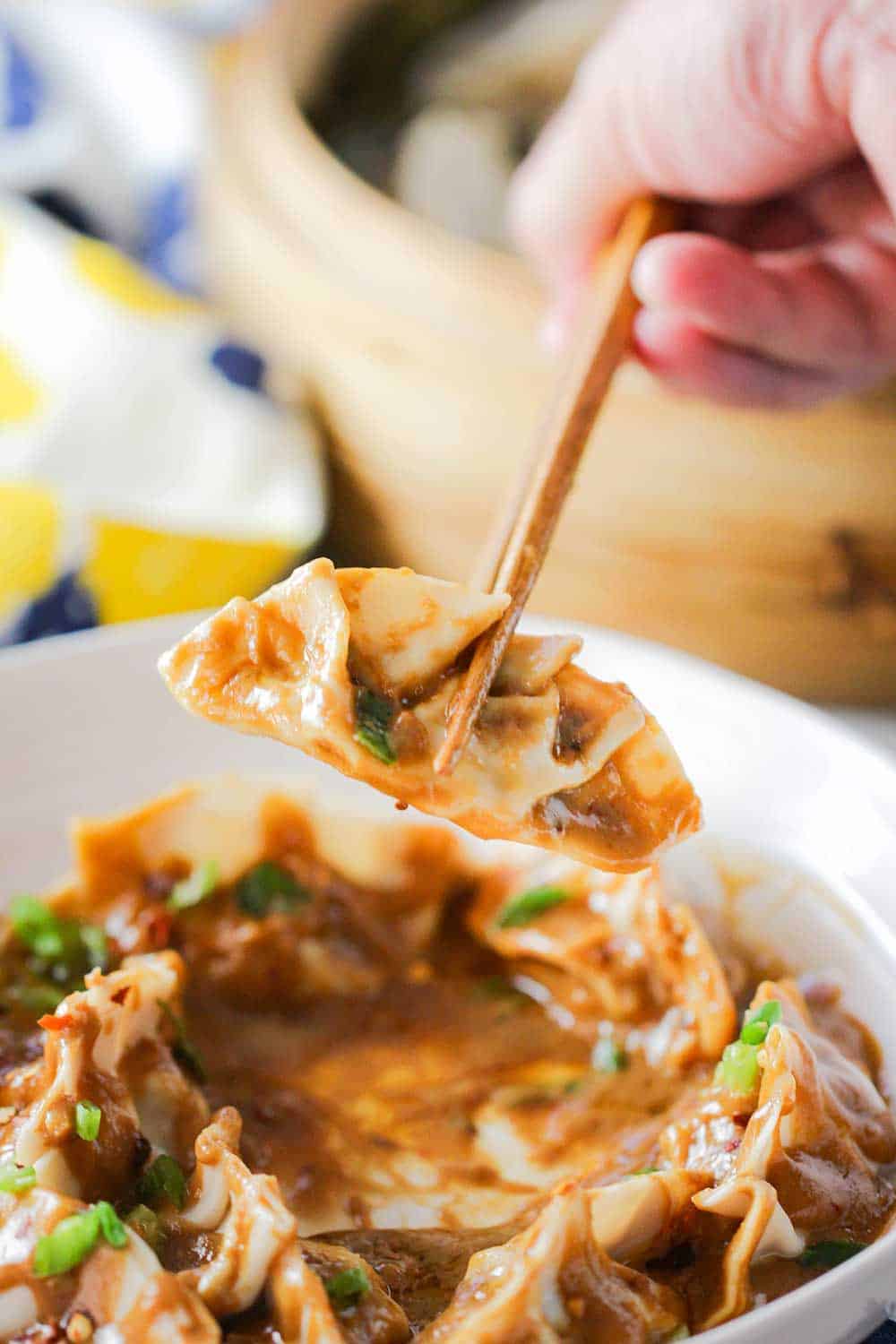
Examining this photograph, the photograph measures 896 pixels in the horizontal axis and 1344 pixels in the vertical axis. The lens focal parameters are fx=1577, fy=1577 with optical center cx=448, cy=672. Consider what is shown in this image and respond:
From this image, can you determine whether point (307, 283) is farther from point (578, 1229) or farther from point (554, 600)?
point (578, 1229)

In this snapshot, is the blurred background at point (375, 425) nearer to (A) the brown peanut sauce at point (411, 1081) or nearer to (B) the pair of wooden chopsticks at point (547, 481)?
(B) the pair of wooden chopsticks at point (547, 481)

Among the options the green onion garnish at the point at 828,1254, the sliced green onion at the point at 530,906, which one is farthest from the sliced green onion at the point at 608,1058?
the green onion garnish at the point at 828,1254

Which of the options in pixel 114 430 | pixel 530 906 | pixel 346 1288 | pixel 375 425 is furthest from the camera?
pixel 375 425

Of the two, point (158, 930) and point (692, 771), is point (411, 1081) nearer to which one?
point (158, 930)

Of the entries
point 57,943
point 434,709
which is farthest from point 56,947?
point 434,709

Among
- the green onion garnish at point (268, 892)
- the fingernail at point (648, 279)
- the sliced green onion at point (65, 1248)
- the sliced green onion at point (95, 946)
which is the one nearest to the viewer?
the sliced green onion at point (65, 1248)

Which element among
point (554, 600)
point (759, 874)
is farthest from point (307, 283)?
point (759, 874)
